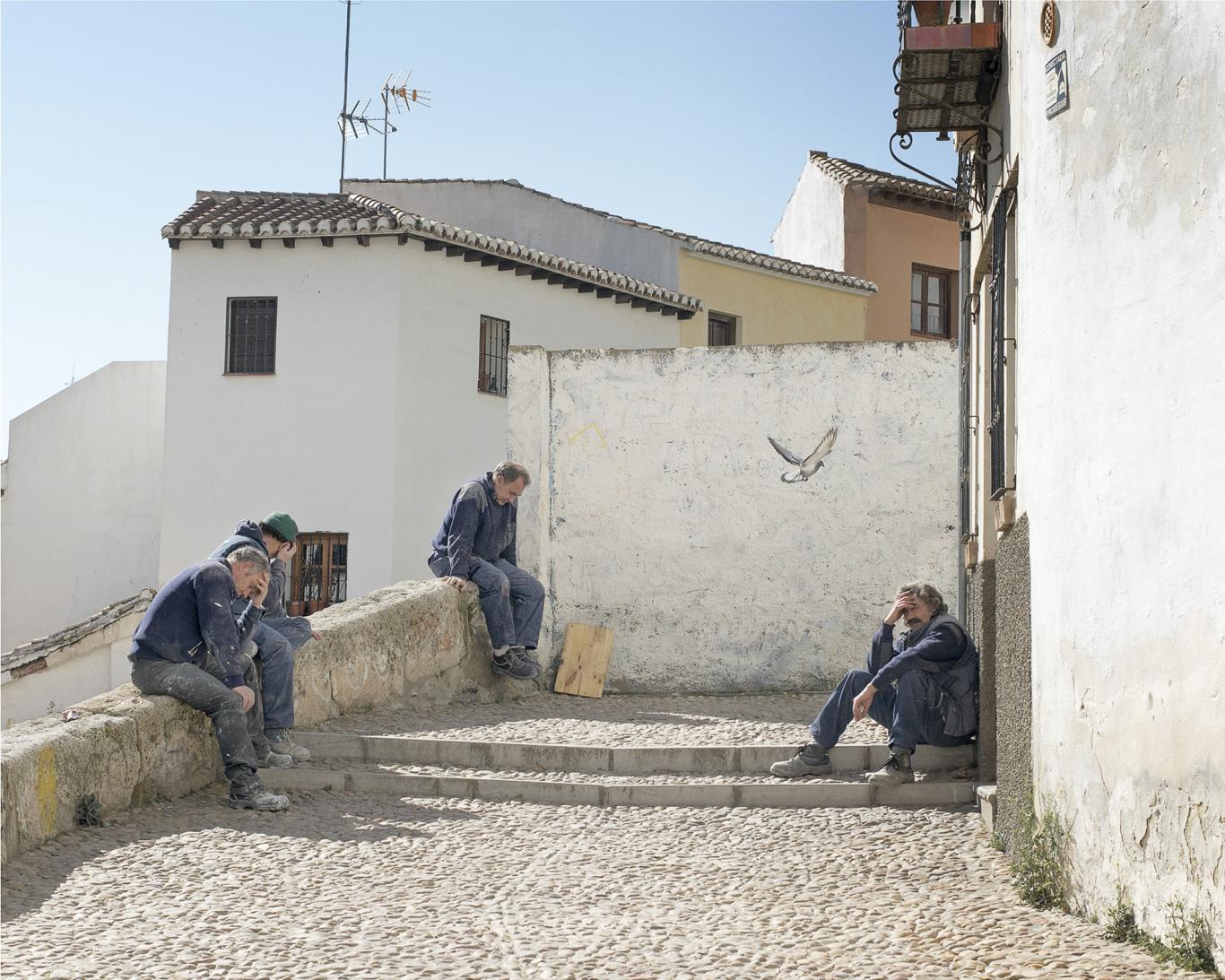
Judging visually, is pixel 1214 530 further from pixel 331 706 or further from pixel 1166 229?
pixel 331 706

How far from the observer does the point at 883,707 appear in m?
7.11

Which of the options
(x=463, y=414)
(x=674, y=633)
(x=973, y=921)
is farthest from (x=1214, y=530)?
(x=463, y=414)

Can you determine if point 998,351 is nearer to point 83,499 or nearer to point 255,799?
point 255,799

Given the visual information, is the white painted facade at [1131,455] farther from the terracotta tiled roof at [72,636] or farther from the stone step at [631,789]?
the terracotta tiled roof at [72,636]

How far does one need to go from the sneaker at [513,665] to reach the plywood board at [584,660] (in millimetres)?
606

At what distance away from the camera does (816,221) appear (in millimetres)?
28281

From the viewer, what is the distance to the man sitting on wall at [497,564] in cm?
995

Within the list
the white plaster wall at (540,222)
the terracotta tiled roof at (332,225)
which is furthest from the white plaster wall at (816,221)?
the terracotta tiled roof at (332,225)

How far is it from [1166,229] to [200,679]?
483 cm

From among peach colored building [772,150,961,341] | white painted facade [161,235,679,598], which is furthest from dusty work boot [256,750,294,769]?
peach colored building [772,150,961,341]

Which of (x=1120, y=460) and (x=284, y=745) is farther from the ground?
(x=1120, y=460)

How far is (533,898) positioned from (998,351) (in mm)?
3659

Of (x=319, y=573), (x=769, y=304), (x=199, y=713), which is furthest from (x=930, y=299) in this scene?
(x=199, y=713)

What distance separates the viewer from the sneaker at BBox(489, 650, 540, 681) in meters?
10.1
